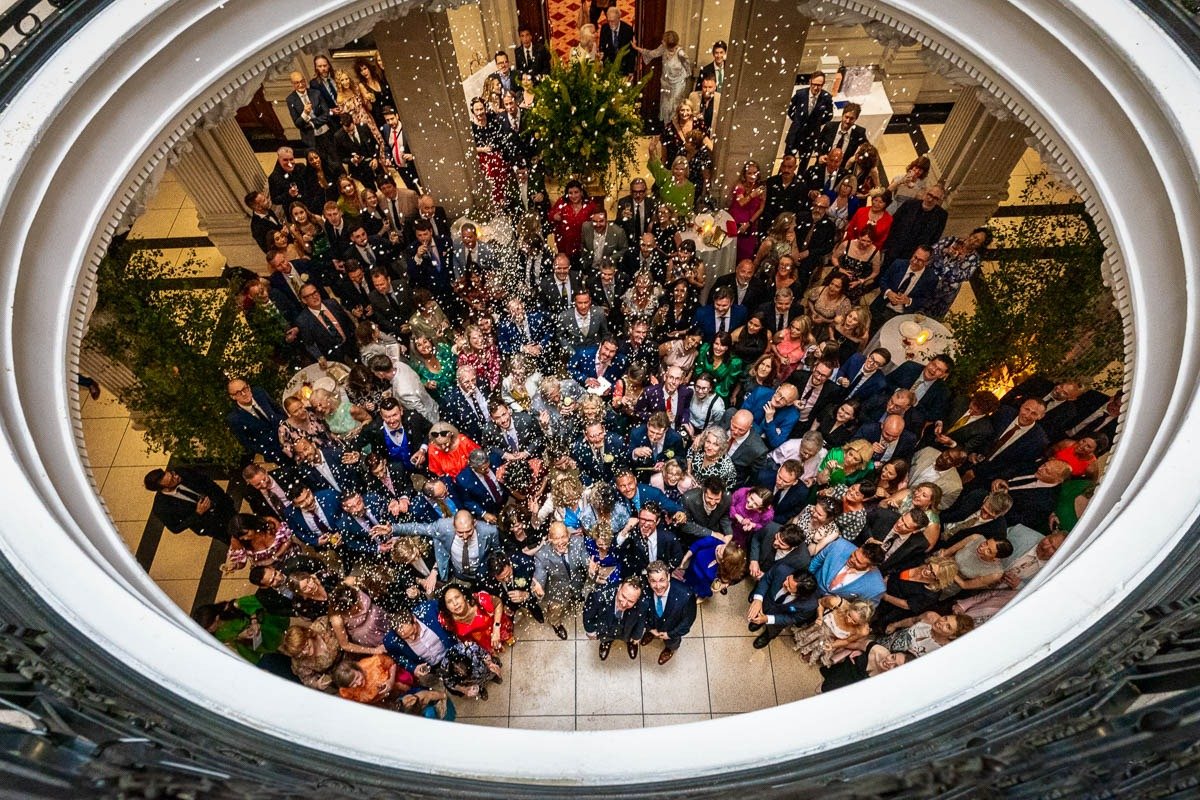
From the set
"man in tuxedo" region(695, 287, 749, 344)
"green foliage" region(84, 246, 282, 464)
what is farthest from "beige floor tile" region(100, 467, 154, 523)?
"man in tuxedo" region(695, 287, 749, 344)

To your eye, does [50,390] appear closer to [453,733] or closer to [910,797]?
[453,733]

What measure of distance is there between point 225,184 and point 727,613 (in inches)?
289

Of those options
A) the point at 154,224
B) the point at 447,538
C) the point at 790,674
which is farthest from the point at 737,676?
the point at 154,224

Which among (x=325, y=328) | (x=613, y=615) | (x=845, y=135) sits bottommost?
(x=613, y=615)

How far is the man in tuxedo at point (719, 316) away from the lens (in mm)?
7652

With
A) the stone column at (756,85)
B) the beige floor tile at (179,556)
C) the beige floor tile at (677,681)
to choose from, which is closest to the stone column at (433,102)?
the stone column at (756,85)

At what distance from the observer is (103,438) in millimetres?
8695

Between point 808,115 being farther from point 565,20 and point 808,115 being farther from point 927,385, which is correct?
point 565,20

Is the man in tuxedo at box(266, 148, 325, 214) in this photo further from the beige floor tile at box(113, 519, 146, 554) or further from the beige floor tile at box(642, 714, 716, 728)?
the beige floor tile at box(642, 714, 716, 728)

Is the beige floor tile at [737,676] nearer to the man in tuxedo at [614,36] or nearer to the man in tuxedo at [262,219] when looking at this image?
A: the man in tuxedo at [262,219]

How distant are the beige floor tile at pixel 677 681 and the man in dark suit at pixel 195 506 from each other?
391 cm

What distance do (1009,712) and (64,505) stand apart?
5128mm

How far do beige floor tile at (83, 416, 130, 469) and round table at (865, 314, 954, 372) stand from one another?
8.16 m

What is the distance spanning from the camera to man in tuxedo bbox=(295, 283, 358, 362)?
310 inches
